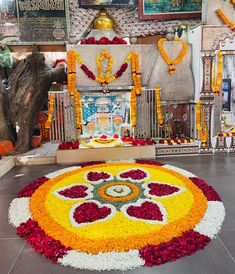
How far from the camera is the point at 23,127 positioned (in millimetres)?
6645

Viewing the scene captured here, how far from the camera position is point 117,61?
656 centimetres

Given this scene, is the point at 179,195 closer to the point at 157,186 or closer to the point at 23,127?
the point at 157,186

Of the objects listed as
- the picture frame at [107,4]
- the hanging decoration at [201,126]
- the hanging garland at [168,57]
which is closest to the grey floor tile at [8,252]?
the hanging decoration at [201,126]

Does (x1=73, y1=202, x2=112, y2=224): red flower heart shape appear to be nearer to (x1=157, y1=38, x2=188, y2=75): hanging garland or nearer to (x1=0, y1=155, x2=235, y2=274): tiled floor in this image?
(x1=0, y1=155, x2=235, y2=274): tiled floor

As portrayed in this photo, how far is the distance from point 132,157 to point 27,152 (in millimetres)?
2631

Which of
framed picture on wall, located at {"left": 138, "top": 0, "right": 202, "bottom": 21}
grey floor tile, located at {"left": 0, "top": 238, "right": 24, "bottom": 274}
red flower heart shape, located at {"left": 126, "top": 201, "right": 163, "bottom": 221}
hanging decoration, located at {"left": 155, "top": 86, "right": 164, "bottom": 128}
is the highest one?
framed picture on wall, located at {"left": 138, "top": 0, "right": 202, "bottom": 21}

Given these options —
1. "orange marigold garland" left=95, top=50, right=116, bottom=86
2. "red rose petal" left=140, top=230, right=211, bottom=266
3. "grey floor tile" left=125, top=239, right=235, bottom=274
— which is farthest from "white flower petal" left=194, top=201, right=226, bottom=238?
"orange marigold garland" left=95, top=50, right=116, bottom=86

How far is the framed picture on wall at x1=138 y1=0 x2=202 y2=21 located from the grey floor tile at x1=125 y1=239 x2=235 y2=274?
7.24 metres

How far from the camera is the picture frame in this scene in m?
7.80

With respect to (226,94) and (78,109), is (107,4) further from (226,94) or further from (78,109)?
(226,94)

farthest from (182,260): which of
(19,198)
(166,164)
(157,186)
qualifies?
(166,164)

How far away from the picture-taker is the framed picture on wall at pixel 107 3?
7797 mm

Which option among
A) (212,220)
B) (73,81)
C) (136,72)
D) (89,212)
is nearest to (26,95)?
(73,81)

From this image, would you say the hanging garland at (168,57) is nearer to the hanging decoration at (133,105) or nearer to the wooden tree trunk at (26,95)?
the hanging decoration at (133,105)
